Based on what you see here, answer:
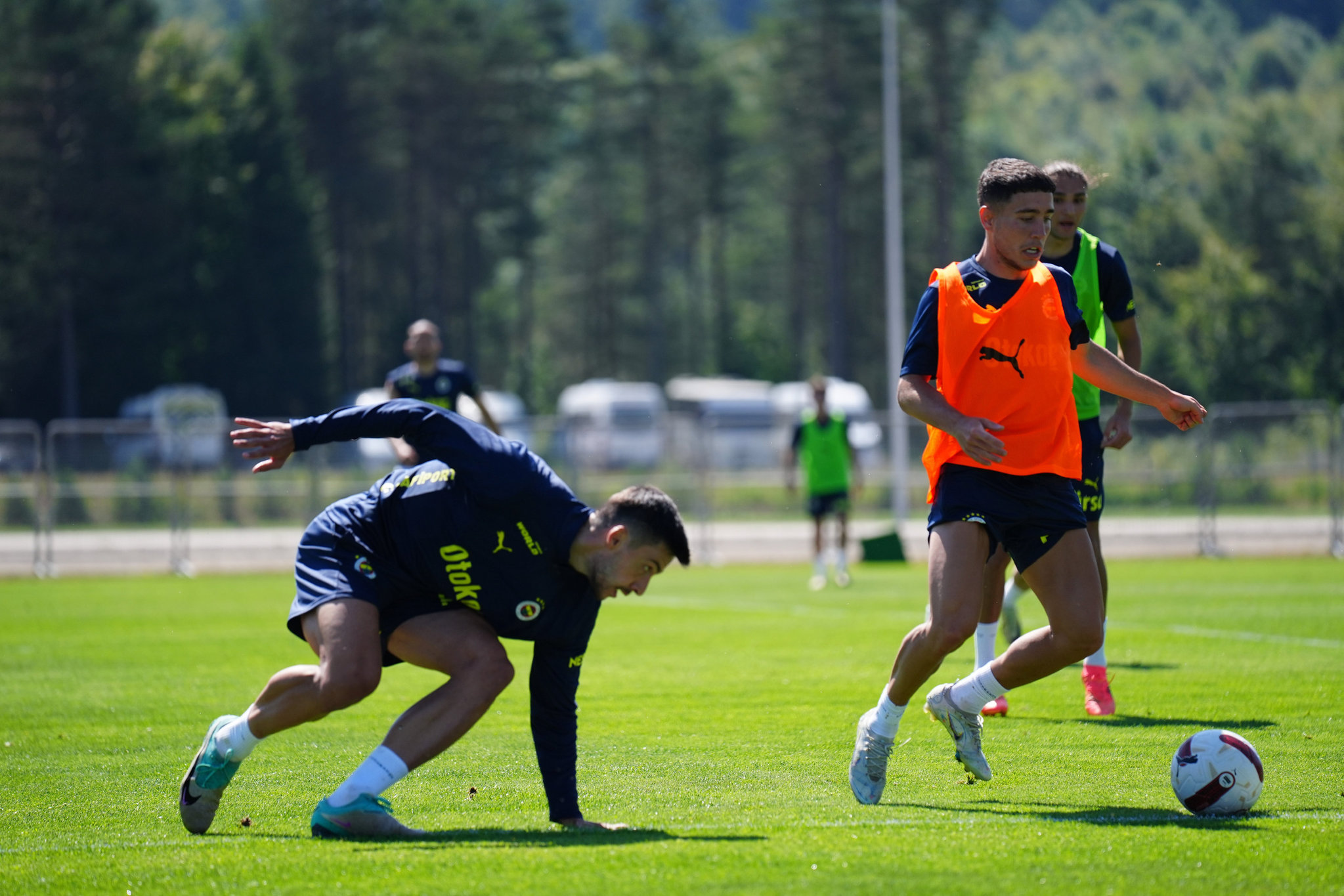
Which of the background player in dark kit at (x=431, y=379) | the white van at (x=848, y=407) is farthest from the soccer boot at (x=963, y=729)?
the white van at (x=848, y=407)

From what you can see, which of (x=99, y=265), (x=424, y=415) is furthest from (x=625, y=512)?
(x=99, y=265)

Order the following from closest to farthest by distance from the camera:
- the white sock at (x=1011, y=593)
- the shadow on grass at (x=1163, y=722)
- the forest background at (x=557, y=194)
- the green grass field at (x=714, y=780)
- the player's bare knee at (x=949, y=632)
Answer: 1. the green grass field at (x=714, y=780)
2. the player's bare knee at (x=949, y=632)
3. the shadow on grass at (x=1163, y=722)
4. the white sock at (x=1011, y=593)
5. the forest background at (x=557, y=194)

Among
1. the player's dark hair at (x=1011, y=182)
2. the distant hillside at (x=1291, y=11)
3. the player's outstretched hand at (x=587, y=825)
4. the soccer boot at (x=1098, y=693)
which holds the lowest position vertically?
the soccer boot at (x=1098, y=693)

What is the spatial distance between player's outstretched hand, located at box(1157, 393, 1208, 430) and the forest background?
973 inches

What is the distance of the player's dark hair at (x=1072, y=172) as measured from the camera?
24.3 feet

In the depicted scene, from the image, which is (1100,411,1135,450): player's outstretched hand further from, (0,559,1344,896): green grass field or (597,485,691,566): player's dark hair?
(597,485,691,566): player's dark hair

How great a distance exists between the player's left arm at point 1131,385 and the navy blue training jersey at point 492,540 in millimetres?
2169

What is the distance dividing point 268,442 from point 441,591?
0.75 metres

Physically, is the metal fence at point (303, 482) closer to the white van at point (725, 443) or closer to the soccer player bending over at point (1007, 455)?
the white van at point (725, 443)

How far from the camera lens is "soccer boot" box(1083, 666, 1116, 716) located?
24.8ft

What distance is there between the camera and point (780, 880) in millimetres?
4203

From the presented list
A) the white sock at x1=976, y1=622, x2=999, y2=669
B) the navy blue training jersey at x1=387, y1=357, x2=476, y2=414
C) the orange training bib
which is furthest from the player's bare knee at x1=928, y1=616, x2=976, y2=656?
the navy blue training jersey at x1=387, y1=357, x2=476, y2=414

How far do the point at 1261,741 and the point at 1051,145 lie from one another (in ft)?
267

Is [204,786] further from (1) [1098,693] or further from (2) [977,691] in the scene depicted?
(1) [1098,693]
